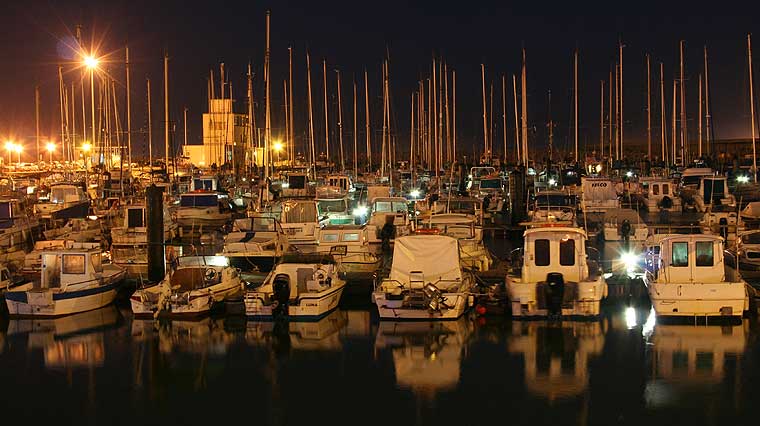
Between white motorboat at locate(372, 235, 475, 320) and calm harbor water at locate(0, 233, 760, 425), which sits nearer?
calm harbor water at locate(0, 233, 760, 425)

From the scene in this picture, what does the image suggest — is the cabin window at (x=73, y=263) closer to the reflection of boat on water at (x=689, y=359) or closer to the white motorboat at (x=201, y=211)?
the reflection of boat on water at (x=689, y=359)

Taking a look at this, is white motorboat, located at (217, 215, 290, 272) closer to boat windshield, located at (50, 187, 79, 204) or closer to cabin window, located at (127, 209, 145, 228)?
cabin window, located at (127, 209, 145, 228)

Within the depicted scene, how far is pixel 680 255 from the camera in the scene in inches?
963

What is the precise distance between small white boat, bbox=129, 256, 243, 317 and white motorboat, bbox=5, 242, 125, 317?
1.30m

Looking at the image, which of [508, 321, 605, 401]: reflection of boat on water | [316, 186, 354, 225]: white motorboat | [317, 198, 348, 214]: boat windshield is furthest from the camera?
[317, 198, 348, 214]: boat windshield

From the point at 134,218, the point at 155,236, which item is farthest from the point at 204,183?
the point at 155,236

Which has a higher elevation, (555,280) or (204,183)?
(204,183)

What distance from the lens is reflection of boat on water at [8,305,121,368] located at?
22.9 meters

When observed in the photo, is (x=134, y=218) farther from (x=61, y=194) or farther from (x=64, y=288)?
(x=61, y=194)

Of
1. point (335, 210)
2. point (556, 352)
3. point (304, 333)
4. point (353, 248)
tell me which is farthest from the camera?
point (335, 210)

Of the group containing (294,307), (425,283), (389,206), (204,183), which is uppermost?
(204,183)

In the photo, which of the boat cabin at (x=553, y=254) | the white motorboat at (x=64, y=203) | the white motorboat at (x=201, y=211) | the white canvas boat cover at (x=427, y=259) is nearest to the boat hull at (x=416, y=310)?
the white canvas boat cover at (x=427, y=259)

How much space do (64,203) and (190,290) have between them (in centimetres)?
2663

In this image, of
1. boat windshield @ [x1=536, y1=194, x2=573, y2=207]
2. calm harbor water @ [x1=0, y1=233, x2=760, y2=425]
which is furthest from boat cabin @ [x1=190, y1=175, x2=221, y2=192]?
calm harbor water @ [x1=0, y1=233, x2=760, y2=425]
